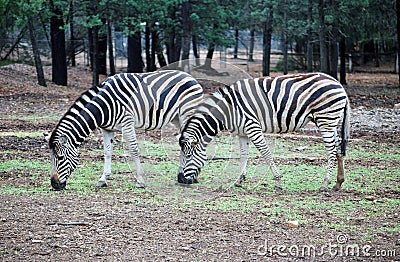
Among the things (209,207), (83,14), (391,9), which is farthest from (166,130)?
(391,9)

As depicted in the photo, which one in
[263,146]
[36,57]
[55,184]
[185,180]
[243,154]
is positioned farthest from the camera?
[36,57]

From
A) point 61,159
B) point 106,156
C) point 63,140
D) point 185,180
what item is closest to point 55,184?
point 61,159

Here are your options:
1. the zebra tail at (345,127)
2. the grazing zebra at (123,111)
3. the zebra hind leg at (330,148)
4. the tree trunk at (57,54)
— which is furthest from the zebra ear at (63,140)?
the tree trunk at (57,54)

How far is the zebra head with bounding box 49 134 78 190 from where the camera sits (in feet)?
32.3

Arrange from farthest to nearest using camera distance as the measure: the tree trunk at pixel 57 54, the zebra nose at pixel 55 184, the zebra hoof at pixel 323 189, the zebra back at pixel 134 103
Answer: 1. the tree trunk at pixel 57 54
2. the zebra back at pixel 134 103
3. the zebra hoof at pixel 323 189
4. the zebra nose at pixel 55 184

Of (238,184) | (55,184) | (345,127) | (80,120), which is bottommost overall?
(238,184)

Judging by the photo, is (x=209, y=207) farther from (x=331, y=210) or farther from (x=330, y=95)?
(x=330, y=95)

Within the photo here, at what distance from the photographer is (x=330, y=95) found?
1006 cm

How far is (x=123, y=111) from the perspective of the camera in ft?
33.6

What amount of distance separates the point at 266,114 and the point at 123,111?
2.14 meters

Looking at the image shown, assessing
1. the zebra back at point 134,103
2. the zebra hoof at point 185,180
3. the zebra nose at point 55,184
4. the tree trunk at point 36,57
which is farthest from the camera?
the tree trunk at point 36,57

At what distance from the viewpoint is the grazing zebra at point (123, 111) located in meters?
10.0

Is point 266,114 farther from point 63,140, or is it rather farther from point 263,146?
point 63,140

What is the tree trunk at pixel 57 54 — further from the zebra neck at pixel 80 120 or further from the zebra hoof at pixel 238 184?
the zebra hoof at pixel 238 184
